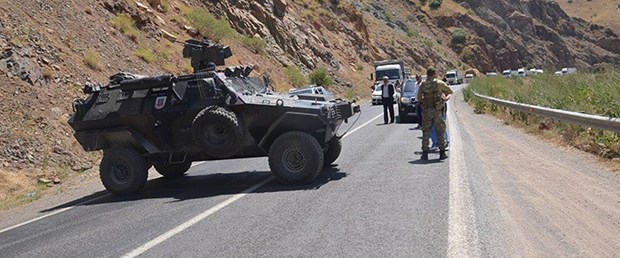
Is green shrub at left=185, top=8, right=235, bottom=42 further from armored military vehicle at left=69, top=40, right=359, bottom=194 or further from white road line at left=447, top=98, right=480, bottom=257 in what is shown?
white road line at left=447, top=98, right=480, bottom=257

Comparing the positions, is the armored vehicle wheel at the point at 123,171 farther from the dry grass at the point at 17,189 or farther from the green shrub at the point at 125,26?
the green shrub at the point at 125,26

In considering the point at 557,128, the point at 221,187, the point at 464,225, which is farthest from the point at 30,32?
the point at 464,225

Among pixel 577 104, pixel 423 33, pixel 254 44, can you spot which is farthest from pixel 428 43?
pixel 577 104

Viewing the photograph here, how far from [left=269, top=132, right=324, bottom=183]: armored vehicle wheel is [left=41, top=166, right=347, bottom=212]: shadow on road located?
165mm

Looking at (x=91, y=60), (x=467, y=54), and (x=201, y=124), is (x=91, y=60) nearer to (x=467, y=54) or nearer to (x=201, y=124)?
(x=201, y=124)

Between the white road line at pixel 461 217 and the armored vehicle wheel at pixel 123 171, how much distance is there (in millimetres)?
5334

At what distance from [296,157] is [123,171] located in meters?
3.28

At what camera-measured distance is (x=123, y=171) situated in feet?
36.5

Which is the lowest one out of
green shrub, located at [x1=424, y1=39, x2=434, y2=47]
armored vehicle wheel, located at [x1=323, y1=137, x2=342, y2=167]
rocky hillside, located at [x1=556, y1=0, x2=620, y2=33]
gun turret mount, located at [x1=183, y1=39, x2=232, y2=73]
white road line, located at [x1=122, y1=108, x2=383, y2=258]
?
white road line, located at [x1=122, y1=108, x2=383, y2=258]

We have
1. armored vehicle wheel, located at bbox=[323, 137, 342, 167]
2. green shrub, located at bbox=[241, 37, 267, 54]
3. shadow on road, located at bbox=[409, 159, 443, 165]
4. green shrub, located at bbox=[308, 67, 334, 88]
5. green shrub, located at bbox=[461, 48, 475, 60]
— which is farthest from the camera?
green shrub, located at bbox=[461, 48, 475, 60]

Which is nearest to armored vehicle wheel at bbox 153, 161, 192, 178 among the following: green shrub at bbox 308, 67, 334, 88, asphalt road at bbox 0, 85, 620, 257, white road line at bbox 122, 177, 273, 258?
asphalt road at bbox 0, 85, 620, 257

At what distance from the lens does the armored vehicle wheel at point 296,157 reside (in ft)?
32.5

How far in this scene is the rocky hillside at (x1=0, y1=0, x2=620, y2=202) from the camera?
16.4 metres

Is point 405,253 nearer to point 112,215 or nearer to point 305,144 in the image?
point 305,144
